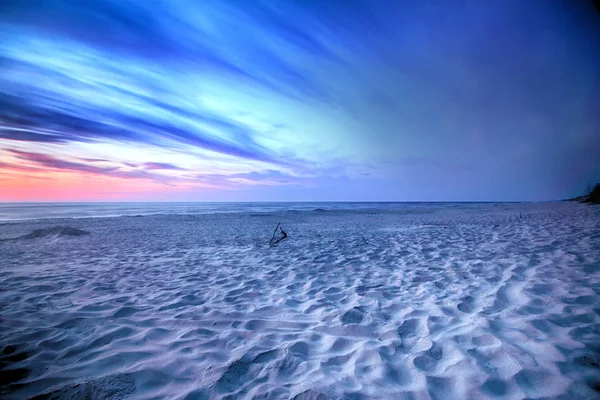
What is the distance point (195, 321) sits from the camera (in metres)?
3.62

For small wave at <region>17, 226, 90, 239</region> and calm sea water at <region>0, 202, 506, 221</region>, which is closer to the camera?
small wave at <region>17, 226, 90, 239</region>

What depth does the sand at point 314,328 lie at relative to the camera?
234cm

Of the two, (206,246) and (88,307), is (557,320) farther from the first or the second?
(206,246)

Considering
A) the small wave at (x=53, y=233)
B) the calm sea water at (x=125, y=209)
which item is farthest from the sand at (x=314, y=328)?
the calm sea water at (x=125, y=209)

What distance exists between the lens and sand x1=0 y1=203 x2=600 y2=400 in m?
2.34

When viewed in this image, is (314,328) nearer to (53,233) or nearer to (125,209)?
(53,233)

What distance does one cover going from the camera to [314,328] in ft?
11.0

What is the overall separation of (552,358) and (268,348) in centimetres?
273

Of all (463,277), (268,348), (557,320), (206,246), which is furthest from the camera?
(206,246)

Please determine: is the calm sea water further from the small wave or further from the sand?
the sand

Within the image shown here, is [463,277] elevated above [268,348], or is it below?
A: above

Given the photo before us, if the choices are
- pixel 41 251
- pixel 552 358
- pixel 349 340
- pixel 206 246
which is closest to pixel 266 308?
pixel 349 340

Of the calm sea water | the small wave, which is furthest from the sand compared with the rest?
the calm sea water

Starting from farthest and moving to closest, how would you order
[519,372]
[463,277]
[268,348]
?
[463,277] < [268,348] < [519,372]
